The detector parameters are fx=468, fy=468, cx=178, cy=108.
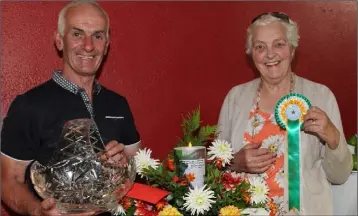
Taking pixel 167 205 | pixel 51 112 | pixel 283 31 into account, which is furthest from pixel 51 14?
pixel 167 205

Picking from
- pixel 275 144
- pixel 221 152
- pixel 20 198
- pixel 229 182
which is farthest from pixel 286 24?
pixel 20 198

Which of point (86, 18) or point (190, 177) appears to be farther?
point (86, 18)

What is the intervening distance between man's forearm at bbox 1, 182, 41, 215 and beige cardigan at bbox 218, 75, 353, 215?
0.87 meters

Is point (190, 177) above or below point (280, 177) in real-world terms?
above

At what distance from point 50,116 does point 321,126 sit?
1000 millimetres

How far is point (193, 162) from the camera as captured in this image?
1.25 m

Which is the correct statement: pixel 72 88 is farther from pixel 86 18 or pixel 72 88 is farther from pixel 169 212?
pixel 169 212

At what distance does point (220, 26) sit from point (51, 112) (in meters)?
1.07

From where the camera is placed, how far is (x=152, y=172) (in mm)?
1324

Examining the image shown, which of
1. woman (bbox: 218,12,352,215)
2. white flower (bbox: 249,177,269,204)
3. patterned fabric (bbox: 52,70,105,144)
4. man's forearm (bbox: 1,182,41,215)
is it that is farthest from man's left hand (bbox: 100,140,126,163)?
woman (bbox: 218,12,352,215)

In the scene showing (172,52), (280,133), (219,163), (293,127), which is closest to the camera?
(219,163)

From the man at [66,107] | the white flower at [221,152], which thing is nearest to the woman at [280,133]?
the white flower at [221,152]

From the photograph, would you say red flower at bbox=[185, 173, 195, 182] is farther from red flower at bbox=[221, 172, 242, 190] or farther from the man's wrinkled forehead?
the man's wrinkled forehead

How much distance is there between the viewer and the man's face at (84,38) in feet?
5.96
